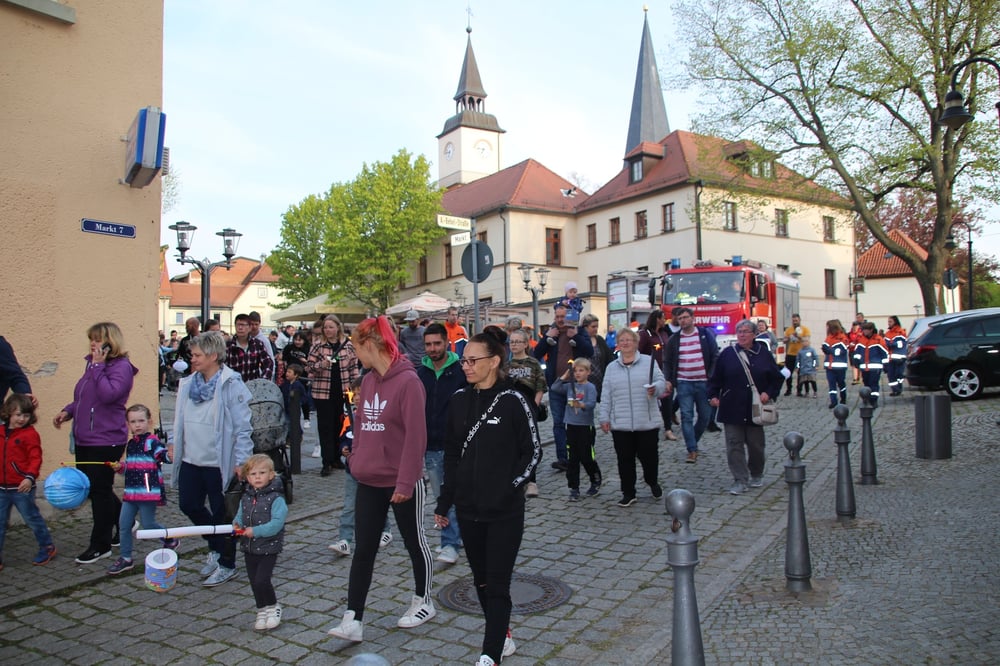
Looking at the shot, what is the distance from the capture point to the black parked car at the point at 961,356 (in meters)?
15.1

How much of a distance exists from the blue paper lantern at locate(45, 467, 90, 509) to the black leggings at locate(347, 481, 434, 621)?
2658 millimetres

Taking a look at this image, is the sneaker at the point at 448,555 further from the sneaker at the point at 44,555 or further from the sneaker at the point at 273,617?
the sneaker at the point at 44,555

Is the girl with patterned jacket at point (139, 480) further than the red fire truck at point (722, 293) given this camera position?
No

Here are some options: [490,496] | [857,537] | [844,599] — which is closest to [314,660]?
[490,496]

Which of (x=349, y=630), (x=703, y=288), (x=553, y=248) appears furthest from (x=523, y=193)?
(x=349, y=630)

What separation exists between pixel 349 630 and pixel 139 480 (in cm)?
248

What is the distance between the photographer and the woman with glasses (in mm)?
4020

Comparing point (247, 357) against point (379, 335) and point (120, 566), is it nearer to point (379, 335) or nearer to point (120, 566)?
point (120, 566)

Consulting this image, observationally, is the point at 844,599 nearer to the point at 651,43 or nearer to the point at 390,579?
the point at 390,579

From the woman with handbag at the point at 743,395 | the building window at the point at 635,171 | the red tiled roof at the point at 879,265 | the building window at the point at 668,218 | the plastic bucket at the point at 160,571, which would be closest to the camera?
the plastic bucket at the point at 160,571

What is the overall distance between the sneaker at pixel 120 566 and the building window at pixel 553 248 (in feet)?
152

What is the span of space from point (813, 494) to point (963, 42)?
21.6 meters

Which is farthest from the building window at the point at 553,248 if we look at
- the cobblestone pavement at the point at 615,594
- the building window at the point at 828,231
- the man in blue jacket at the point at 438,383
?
the man in blue jacket at the point at 438,383

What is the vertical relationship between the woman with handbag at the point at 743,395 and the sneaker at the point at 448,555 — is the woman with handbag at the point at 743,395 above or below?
above
